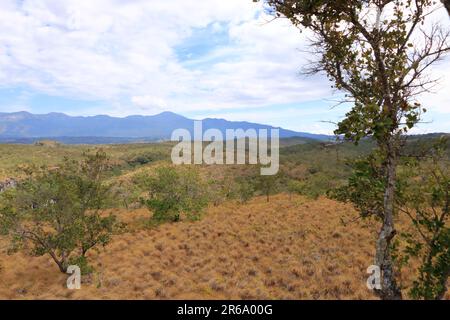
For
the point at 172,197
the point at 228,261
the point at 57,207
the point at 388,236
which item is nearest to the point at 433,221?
the point at 388,236

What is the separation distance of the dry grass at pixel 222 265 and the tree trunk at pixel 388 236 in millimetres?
2989

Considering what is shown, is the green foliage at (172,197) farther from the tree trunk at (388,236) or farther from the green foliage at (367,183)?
the tree trunk at (388,236)

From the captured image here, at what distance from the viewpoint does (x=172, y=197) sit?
27.5 meters

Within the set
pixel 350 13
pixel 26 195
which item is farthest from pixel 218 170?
pixel 350 13

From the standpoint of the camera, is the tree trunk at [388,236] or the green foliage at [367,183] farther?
the green foliage at [367,183]

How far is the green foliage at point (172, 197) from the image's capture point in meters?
27.3

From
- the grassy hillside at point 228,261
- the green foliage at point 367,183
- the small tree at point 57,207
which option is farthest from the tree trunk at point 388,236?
the small tree at point 57,207

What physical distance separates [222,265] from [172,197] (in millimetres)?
11597

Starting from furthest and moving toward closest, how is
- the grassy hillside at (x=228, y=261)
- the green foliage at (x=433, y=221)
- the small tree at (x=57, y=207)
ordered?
the small tree at (x=57, y=207)
the grassy hillside at (x=228, y=261)
the green foliage at (x=433, y=221)

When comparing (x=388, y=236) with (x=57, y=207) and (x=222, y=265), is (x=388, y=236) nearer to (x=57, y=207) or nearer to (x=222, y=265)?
(x=222, y=265)

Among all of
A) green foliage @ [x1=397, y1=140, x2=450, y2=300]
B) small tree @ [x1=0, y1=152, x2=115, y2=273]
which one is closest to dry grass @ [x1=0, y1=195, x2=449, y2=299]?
small tree @ [x1=0, y1=152, x2=115, y2=273]
